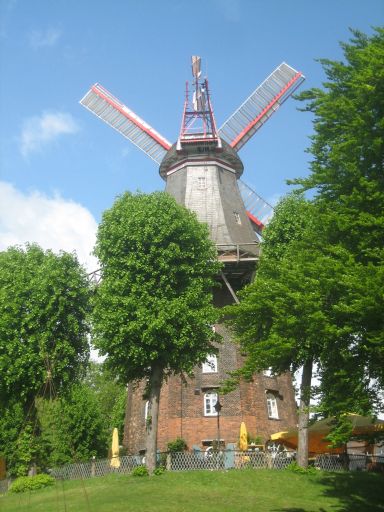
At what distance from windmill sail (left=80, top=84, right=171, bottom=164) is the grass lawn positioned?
28533 mm

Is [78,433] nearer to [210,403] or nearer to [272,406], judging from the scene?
[210,403]

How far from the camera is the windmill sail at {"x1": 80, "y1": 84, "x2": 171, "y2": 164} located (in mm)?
45375

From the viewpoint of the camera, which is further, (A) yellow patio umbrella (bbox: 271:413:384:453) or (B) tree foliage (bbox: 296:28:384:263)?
(A) yellow patio umbrella (bbox: 271:413:384:453)

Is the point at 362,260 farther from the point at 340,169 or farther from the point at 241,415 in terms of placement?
the point at 241,415

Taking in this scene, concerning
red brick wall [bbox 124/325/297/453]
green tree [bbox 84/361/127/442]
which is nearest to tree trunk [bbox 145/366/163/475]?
red brick wall [bbox 124/325/297/453]

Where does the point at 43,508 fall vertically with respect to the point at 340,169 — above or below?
below

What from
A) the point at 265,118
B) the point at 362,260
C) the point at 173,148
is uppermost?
the point at 265,118

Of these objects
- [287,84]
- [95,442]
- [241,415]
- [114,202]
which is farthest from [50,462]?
[287,84]

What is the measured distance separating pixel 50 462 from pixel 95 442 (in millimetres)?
5546

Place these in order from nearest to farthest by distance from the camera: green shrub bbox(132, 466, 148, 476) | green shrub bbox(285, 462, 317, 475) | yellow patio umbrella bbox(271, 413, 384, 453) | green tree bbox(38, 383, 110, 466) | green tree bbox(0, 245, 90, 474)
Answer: green shrub bbox(285, 462, 317, 475) < green shrub bbox(132, 466, 148, 476) < yellow patio umbrella bbox(271, 413, 384, 453) < green tree bbox(0, 245, 90, 474) < green tree bbox(38, 383, 110, 466)

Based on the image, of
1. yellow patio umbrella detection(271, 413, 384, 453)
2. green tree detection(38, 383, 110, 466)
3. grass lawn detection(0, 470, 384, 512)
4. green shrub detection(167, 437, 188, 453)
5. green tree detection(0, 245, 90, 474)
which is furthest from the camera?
green tree detection(38, 383, 110, 466)

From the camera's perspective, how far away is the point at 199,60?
4550cm

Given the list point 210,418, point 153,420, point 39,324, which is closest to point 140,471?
point 153,420

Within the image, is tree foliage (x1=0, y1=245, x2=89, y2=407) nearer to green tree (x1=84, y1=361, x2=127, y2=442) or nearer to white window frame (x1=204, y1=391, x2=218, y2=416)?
white window frame (x1=204, y1=391, x2=218, y2=416)
